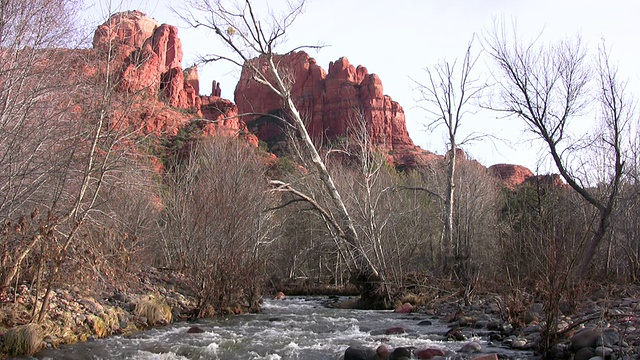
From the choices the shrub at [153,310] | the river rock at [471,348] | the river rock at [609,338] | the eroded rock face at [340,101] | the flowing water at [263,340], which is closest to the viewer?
the river rock at [609,338]

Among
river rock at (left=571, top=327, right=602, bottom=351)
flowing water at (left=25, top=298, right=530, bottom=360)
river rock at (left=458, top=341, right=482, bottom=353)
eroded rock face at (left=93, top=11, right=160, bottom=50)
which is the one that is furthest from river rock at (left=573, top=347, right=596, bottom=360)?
eroded rock face at (left=93, top=11, right=160, bottom=50)

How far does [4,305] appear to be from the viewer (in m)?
7.21

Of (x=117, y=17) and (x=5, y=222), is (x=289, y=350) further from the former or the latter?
(x=117, y=17)

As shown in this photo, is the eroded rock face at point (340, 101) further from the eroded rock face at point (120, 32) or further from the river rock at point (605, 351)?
the river rock at point (605, 351)

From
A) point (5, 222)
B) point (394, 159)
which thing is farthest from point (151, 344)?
point (394, 159)

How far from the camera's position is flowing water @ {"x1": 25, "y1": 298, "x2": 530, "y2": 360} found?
7.31m

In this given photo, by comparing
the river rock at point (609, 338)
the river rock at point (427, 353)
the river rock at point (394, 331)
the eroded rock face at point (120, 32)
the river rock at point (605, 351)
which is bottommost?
the river rock at point (394, 331)

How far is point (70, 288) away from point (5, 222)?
6.65 ft

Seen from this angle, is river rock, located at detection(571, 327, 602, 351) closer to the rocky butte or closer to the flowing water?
the flowing water

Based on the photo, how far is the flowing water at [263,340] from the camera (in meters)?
7.31

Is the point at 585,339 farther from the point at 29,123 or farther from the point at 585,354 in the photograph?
the point at 29,123

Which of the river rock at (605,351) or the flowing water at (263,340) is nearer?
the river rock at (605,351)

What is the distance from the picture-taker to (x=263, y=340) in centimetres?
872

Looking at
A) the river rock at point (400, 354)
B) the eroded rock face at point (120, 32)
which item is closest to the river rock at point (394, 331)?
the river rock at point (400, 354)
